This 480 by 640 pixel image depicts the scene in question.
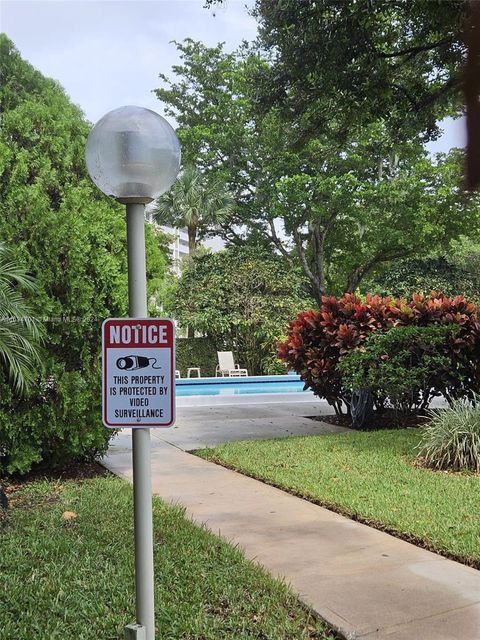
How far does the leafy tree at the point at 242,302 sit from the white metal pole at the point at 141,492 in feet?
62.0

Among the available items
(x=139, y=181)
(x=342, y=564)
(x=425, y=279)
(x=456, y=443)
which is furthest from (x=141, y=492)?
(x=425, y=279)

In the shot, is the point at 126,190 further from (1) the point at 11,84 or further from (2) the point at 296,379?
(2) the point at 296,379

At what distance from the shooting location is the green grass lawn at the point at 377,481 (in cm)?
505

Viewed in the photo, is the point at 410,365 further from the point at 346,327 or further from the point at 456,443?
the point at 456,443

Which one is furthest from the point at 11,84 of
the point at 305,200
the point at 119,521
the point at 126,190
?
the point at 305,200

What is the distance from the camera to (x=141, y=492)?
2.72 m

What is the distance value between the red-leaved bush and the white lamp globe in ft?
26.4

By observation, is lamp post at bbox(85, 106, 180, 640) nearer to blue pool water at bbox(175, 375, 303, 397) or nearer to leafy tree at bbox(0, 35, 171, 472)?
leafy tree at bbox(0, 35, 171, 472)

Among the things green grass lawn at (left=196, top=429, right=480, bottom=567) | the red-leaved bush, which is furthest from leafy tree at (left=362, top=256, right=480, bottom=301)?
green grass lawn at (left=196, top=429, right=480, bottom=567)

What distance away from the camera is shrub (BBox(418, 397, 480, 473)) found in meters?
7.29

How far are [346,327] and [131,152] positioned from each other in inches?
322

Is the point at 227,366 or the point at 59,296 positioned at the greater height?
the point at 59,296

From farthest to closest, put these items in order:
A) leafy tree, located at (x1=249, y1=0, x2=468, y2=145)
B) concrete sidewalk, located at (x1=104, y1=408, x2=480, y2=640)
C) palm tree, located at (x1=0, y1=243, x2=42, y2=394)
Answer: palm tree, located at (x1=0, y1=243, x2=42, y2=394) → leafy tree, located at (x1=249, y1=0, x2=468, y2=145) → concrete sidewalk, located at (x1=104, y1=408, x2=480, y2=640)

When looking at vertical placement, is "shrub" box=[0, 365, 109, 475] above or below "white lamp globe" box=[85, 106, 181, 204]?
below
